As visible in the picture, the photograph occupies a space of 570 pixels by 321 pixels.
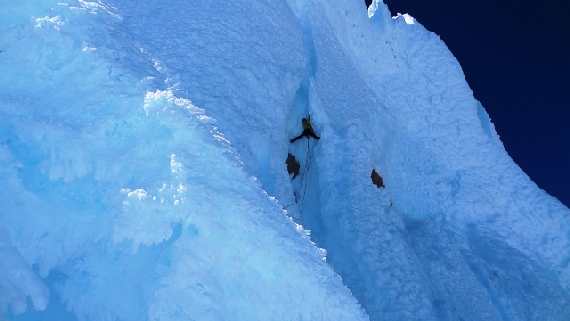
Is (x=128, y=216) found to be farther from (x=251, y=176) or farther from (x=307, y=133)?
(x=307, y=133)

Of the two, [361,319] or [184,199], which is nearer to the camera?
[184,199]

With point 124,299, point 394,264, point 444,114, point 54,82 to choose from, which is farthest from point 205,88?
point 444,114

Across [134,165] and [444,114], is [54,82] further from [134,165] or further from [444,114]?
[444,114]

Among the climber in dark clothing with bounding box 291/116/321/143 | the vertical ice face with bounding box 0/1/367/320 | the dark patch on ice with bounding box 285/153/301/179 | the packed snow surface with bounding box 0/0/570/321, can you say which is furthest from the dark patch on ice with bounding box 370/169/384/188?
the vertical ice face with bounding box 0/1/367/320

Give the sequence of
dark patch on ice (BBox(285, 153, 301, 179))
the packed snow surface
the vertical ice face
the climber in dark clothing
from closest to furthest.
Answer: the vertical ice face, the packed snow surface, dark patch on ice (BBox(285, 153, 301, 179)), the climber in dark clothing

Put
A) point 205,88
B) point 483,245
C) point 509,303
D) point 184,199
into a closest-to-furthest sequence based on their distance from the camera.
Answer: point 184,199 → point 205,88 → point 509,303 → point 483,245

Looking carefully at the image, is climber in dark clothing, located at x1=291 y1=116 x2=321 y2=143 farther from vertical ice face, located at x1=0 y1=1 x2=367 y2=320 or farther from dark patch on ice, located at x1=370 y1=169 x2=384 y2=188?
vertical ice face, located at x1=0 y1=1 x2=367 y2=320
